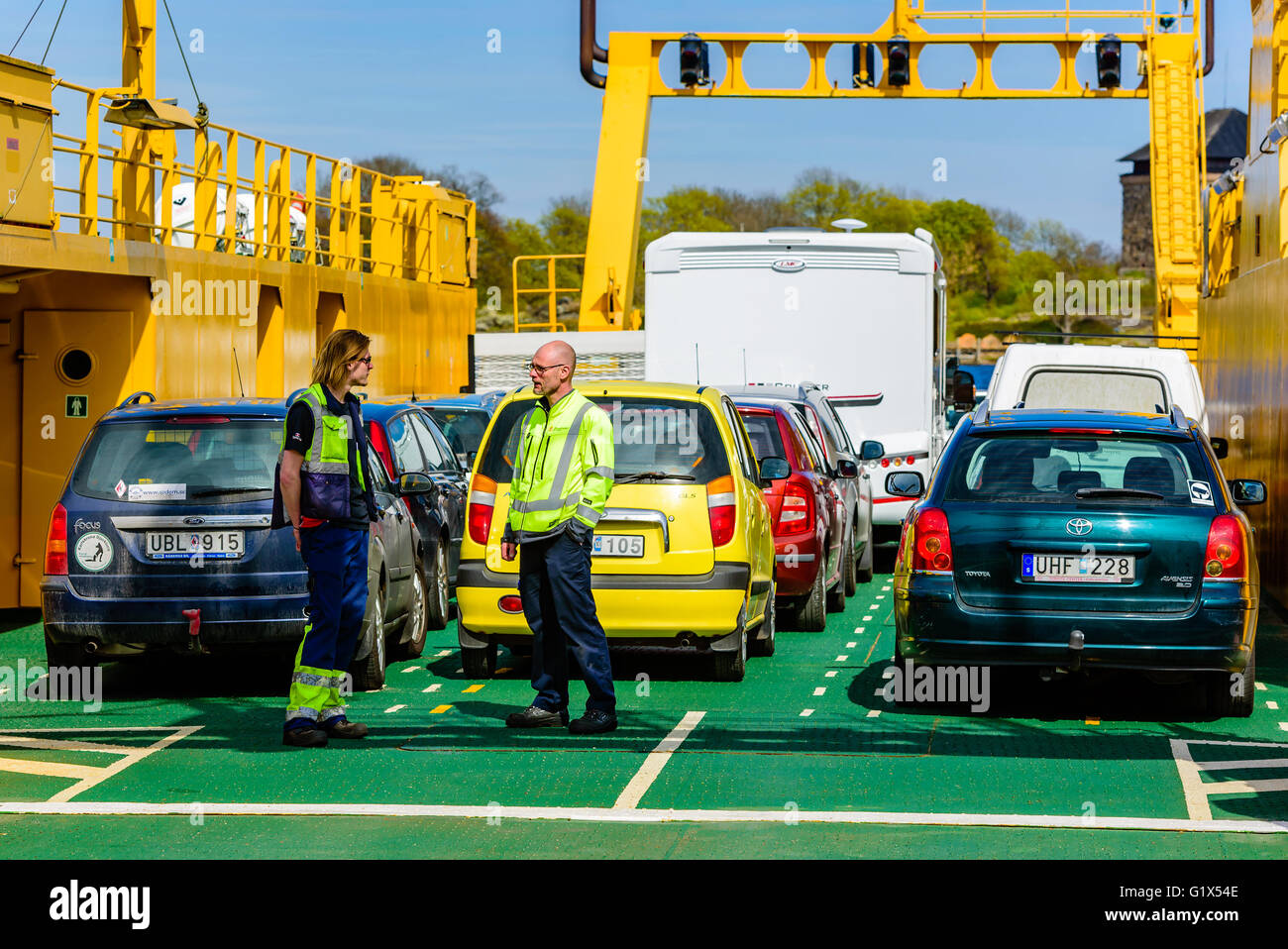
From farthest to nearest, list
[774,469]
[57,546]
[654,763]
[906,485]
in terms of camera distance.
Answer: [774,469] < [906,485] < [57,546] < [654,763]

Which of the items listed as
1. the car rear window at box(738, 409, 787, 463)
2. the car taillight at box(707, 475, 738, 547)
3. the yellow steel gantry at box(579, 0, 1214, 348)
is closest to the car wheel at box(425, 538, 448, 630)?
the car rear window at box(738, 409, 787, 463)

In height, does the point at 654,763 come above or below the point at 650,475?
below

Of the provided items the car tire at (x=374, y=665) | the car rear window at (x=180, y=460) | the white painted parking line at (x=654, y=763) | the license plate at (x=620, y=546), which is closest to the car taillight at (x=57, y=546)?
the car rear window at (x=180, y=460)

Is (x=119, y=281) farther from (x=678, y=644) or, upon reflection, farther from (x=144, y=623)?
(x=678, y=644)

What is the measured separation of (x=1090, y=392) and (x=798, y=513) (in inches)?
181

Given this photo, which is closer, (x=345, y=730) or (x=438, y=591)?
(x=345, y=730)

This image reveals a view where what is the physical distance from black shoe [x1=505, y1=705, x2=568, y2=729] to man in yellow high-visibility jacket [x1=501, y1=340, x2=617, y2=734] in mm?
131

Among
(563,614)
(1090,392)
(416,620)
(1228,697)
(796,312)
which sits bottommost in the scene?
(1228,697)

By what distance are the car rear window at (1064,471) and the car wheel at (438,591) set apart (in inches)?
192

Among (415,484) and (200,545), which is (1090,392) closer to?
(415,484)

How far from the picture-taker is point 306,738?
862 centimetres

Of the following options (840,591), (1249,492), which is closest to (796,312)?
(840,591)

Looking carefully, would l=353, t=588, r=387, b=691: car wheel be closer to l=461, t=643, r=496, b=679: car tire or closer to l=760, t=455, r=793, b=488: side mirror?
l=461, t=643, r=496, b=679: car tire
